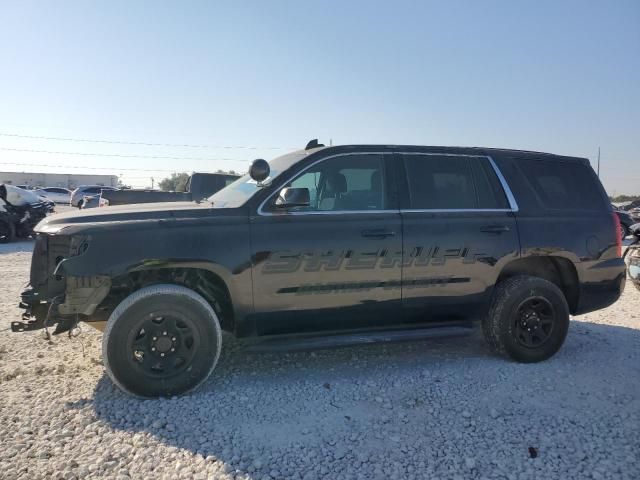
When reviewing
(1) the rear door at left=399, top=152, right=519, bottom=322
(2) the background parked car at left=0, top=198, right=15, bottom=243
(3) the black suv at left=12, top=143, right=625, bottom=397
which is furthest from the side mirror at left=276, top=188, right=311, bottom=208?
(2) the background parked car at left=0, top=198, right=15, bottom=243

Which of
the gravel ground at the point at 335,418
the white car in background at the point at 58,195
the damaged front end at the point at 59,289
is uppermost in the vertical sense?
the white car in background at the point at 58,195

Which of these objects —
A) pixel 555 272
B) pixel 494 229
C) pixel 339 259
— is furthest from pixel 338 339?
pixel 555 272

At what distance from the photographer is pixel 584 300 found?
4.94 metres

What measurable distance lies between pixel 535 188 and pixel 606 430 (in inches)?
92.6

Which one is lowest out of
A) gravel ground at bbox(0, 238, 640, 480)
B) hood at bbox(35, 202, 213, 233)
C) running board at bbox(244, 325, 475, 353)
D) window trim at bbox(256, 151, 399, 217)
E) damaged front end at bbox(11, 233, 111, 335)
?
gravel ground at bbox(0, 238, 640, 480)

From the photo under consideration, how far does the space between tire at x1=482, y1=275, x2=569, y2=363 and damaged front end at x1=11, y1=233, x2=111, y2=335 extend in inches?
135

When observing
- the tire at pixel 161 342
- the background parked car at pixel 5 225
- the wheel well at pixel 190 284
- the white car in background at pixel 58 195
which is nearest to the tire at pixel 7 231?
the background parked car at pixel 5 225

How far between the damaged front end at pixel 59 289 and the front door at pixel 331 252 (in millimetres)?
1242

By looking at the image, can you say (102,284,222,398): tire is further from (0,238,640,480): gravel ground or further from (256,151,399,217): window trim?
(256,151,399,217): window trim

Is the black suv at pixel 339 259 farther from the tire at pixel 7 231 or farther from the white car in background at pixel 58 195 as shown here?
the white car in background at pixel 58 195

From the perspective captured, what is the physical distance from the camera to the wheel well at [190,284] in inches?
157

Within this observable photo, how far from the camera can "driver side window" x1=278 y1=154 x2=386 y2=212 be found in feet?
14.2

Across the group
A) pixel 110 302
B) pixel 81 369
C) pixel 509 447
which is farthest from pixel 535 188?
pixel 81 369

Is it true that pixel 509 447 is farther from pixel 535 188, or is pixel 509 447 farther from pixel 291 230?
pixel 535 188
